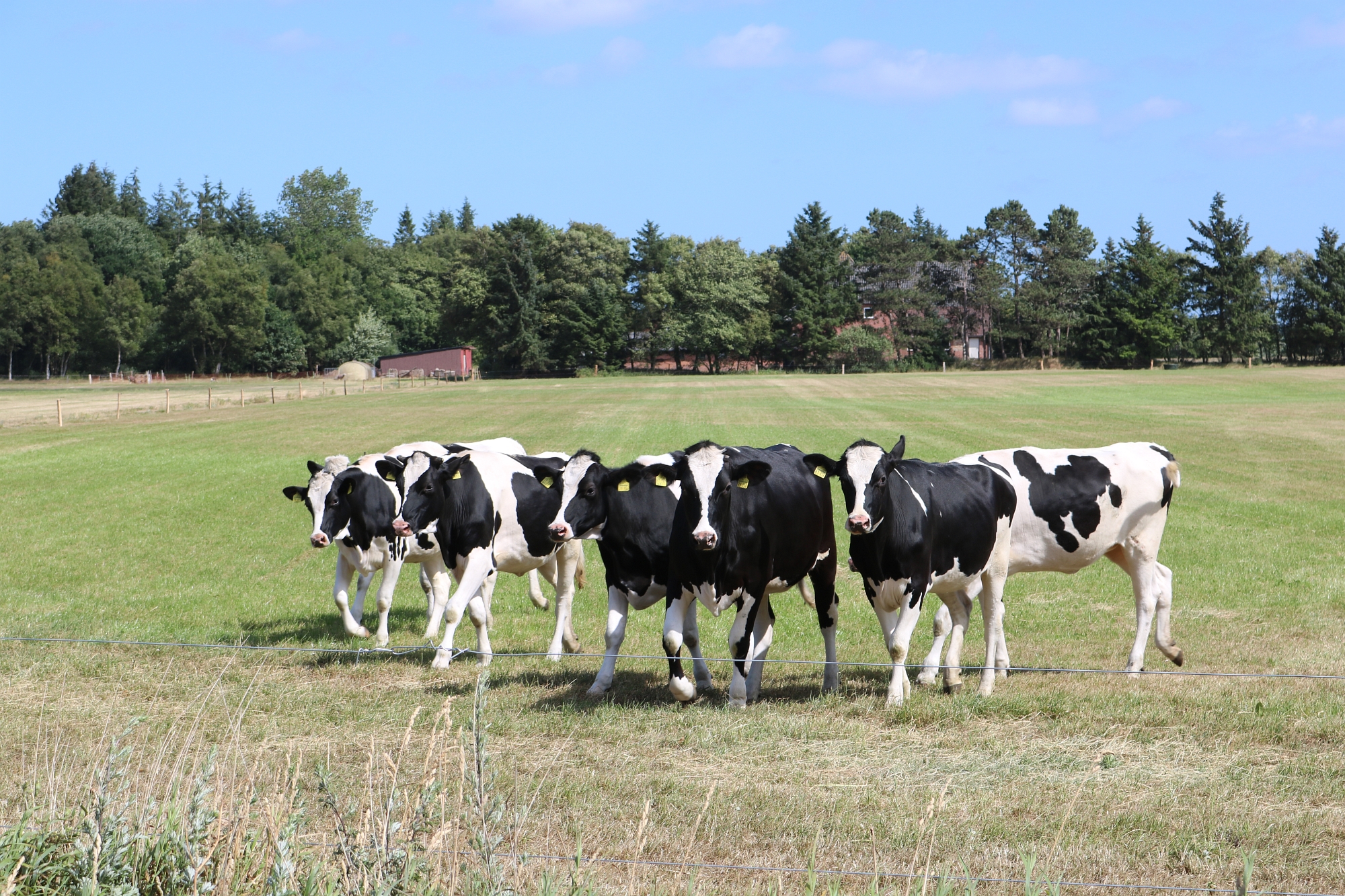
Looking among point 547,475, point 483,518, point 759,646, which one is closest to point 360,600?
point 483,518

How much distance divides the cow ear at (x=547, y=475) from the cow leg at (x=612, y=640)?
1.53 metres

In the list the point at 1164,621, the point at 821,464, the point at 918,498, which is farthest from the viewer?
the point at 1164,621

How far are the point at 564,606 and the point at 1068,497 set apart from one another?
17.8 feet

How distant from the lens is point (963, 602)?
10969 mm

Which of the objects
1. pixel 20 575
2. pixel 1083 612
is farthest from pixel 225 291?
pixel 1083 612

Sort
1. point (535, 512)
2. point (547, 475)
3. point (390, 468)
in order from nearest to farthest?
point (547, 475)
point (535, 512)
point (390, 468)

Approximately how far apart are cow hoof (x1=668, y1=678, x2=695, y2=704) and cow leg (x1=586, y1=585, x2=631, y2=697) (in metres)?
0.85

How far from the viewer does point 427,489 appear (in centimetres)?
Result: 1229

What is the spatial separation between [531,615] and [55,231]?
137m

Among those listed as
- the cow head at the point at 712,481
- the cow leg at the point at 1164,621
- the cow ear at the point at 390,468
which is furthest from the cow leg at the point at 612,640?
the cow leg at the point at 1164,621

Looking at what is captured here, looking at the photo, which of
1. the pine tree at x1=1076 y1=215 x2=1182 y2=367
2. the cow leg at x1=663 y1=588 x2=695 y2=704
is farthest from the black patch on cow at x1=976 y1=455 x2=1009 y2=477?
the pine tree at x1=1076 y1=215 x2=1182 y2=367

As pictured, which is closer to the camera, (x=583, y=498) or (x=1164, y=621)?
(x=583, y=498)

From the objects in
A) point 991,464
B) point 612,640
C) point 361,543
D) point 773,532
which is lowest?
point 612,640

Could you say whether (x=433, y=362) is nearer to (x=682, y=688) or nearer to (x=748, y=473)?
(x=748, y=473)
